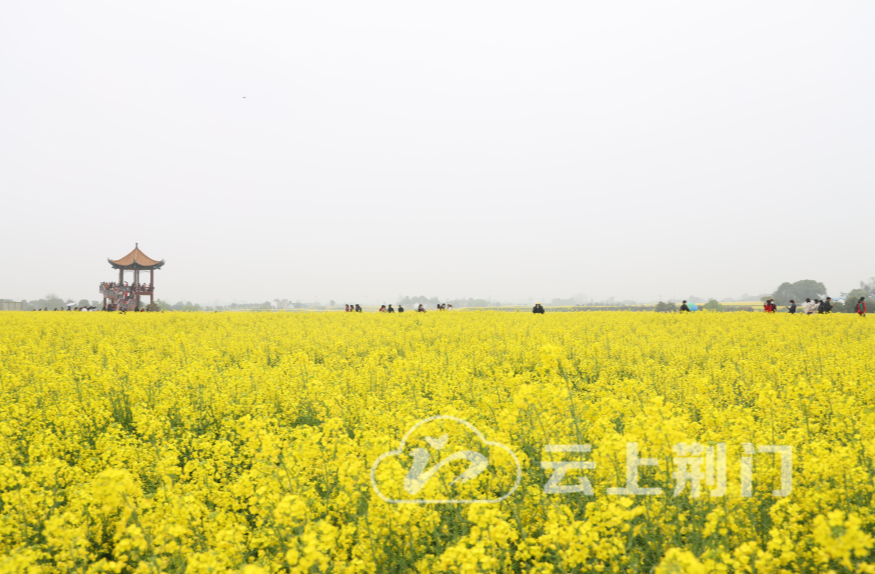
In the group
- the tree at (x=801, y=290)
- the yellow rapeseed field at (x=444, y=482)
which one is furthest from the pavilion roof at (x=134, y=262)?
the tree at (x=801, y=290)

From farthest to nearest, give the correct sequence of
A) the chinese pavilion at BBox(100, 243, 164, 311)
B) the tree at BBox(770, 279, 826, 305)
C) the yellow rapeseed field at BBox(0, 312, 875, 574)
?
the tree at BBox(770, 279, 826, 305)
the chinese pavilion at BBox(100, 243, 164, 311)
the yellow rapeseed field at BBox(0, 312, 875, 574)

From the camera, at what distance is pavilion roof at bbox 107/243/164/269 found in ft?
141

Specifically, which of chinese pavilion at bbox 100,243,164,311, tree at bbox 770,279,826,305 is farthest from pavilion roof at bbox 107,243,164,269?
tree at bbox 770,279,826,305

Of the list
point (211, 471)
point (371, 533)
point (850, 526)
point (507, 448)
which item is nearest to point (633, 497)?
point (507, 448)

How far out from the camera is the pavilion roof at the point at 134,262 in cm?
4309

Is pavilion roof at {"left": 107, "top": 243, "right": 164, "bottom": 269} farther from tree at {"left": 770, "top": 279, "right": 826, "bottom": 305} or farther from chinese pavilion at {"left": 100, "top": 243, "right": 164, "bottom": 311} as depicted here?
tree at {"left": 770, "top": 279, "right": 826, "bottom": 305}

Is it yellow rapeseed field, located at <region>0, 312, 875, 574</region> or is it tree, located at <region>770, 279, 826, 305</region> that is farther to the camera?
tree, located at <region>770, 279, 826, 305</region>

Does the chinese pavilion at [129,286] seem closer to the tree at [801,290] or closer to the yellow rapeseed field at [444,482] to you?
the yellow rapeseed field at [444,482]

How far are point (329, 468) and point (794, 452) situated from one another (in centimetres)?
438

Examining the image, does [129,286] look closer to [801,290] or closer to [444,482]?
[444,482]

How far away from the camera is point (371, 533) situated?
3.24 meters

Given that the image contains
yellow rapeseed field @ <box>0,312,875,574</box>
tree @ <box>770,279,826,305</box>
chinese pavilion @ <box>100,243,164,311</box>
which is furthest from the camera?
tree @ <box>770,279,826,305</box>

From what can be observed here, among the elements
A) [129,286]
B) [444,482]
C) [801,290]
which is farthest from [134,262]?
[801,290]

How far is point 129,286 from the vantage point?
43.7 m
